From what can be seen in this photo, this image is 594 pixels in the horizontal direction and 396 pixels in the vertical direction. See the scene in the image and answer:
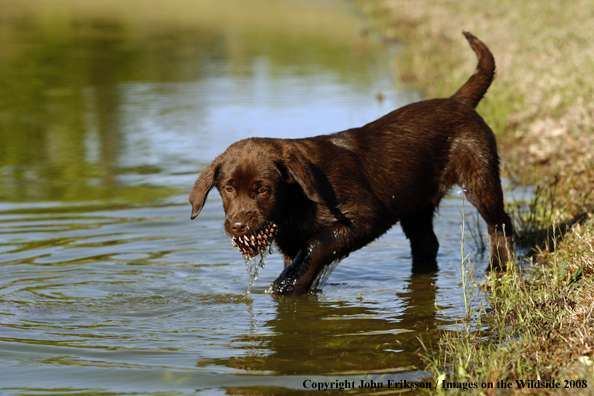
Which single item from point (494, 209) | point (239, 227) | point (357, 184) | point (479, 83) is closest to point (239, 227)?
point (239, 227)

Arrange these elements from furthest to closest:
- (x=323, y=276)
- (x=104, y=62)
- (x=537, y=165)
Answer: (x=104, y=62)
(x=537, y=165)
(x=323, y=276)

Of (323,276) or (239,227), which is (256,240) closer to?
(239,227)

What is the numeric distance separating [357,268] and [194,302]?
1580mm

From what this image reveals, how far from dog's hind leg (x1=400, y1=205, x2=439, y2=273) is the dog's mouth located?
1722 mm

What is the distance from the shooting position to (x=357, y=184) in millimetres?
5871

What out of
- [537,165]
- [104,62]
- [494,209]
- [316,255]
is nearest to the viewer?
[316,255]

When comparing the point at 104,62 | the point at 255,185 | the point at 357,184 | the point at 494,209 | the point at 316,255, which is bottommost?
the point at 104,62

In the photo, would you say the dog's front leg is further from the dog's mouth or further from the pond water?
the dog's mouth

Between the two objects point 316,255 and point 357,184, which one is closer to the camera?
point 316,255

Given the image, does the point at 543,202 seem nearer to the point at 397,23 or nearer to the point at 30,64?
the point at 30,64

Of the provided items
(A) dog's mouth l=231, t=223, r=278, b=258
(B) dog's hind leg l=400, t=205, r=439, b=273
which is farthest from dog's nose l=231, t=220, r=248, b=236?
(B) dog's hind leg l=400, t=205, r=439, b=273

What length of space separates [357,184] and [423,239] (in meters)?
1.23

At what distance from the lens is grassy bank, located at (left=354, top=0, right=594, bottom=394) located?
4.22 m

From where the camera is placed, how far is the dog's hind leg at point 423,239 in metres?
6.82
